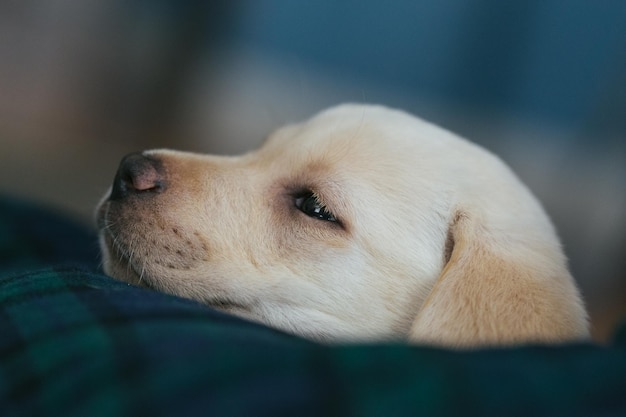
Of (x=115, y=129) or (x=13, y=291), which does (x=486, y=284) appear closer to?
(x=13, y=291)

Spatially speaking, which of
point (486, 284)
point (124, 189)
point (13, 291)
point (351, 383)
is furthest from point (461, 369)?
point (124, 189)

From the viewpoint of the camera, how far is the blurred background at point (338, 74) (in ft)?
15.1

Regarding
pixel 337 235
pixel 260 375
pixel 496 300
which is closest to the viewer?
pixel 260 375

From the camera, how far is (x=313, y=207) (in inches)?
63.6

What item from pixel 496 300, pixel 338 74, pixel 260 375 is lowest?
pixel 260 375

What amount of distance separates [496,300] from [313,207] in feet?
1.44

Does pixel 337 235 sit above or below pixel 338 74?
below

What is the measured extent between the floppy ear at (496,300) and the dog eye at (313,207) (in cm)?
26

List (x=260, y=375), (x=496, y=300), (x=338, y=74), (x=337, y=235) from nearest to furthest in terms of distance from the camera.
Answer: (x=260, y=375)
(x=496, y=300)
(x=337, y=235)
(x=338, y=74)

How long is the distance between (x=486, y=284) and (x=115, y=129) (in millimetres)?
3572

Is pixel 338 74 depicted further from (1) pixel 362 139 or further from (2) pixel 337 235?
(2) pixel 337 235

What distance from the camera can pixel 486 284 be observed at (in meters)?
1.40

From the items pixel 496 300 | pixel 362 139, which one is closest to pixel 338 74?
pixel 362 139

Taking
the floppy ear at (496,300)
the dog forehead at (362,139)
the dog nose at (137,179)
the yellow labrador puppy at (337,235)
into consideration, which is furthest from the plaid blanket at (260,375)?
the dog forehead at (362,139)
